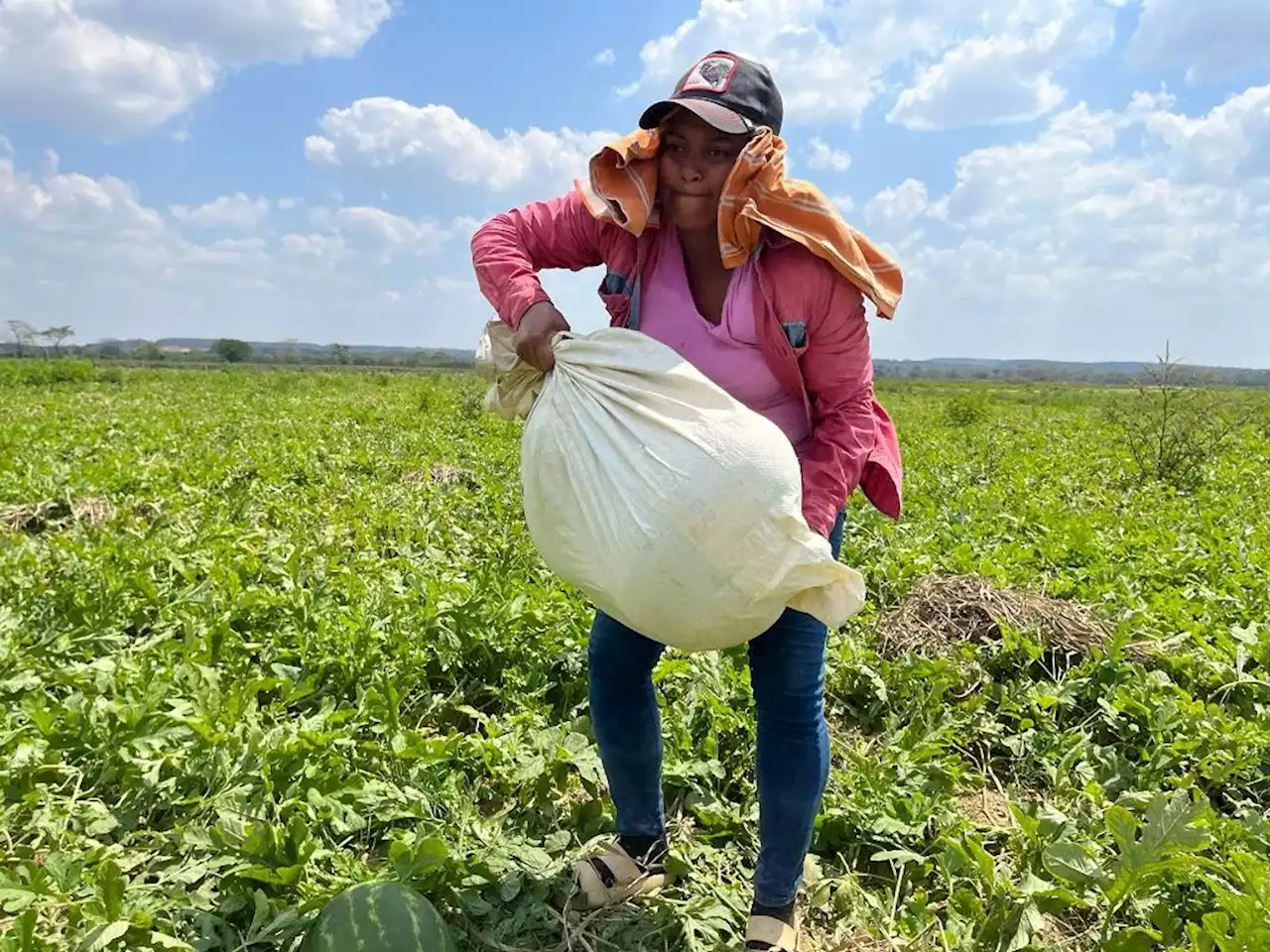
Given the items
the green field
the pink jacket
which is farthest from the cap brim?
the green field

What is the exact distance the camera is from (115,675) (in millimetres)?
2760

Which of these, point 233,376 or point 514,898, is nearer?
point 514,898

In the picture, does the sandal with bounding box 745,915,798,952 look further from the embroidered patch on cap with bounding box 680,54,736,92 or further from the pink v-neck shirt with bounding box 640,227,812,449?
the embroidered patch on cap with bounding box 680,54,736,92

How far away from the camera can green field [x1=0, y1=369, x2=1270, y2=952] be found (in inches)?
79.4

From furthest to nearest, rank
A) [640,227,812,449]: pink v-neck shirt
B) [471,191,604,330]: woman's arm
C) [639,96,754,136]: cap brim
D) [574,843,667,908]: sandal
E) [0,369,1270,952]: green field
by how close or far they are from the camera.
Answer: [574,843,667,908]: sandal
[0,369,1270,952]: green field
[471,191,604,330]: woman's arm
[640,227,812,449]: pink v-neck shirt
[639,96,754,136]: cap brim

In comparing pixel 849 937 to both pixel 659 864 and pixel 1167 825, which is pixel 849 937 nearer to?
pixel 659 864

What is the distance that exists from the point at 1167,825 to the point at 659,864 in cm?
115

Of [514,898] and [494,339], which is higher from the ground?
[494,339]

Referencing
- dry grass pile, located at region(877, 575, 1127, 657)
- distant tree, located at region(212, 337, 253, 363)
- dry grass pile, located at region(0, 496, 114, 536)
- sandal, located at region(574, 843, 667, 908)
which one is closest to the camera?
sandal, located at region(574, 843, 667, 908)

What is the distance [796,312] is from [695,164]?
359mm

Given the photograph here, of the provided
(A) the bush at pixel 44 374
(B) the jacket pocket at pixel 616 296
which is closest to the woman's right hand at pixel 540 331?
(B) the jacket pocket at pixel 616 296

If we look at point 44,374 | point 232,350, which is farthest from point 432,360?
point 44,374

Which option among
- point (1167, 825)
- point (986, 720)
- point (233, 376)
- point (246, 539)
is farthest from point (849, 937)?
point (233, 376)

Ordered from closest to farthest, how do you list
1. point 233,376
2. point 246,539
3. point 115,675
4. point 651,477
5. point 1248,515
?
point 651,477 → point 115,675 → point 246,539 → point 1248,515 → point 233,376
